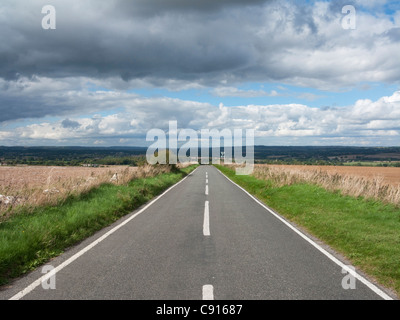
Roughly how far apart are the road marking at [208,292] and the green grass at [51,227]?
3.40 meters

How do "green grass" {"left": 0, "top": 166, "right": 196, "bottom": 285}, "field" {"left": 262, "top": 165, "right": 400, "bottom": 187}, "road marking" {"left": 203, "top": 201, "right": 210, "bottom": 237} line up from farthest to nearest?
"field" {"left": 262, "top": 165, "right": 400, "bottom": 187} → "road marking" {"left": 203, "top": 201, "right": 210, "bottom": 237} → "green grass" {"left": 0, "top": 166, "right": 196, "bottom": 285}

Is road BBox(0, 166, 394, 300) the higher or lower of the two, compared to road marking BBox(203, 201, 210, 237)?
higher

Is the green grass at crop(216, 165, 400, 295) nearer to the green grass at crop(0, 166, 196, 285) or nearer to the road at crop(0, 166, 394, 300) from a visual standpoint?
the road at crop(0, 166, 394, 300)

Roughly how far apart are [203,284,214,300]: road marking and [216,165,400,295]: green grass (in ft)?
9.62

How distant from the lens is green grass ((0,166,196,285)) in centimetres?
611

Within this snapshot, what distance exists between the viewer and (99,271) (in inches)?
223

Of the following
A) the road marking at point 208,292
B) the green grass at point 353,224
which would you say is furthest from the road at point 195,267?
the green grass at point 353,224

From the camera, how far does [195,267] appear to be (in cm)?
584

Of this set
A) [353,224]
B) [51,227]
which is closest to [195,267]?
[51,227]

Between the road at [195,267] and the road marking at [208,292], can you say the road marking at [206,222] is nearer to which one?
the road at [195,267]

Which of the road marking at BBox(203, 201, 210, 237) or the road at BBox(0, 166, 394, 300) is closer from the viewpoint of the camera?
the road at BBox(0, 166, 394, 300)

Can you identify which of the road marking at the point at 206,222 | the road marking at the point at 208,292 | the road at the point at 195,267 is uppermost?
the road marking at the point at 208,292

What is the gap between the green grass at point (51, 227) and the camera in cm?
611

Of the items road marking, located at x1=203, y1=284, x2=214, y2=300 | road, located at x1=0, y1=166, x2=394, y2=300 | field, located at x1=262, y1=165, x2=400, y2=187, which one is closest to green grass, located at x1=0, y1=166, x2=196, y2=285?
road, located at x1=0, y1=166, x2=394, y2=300
